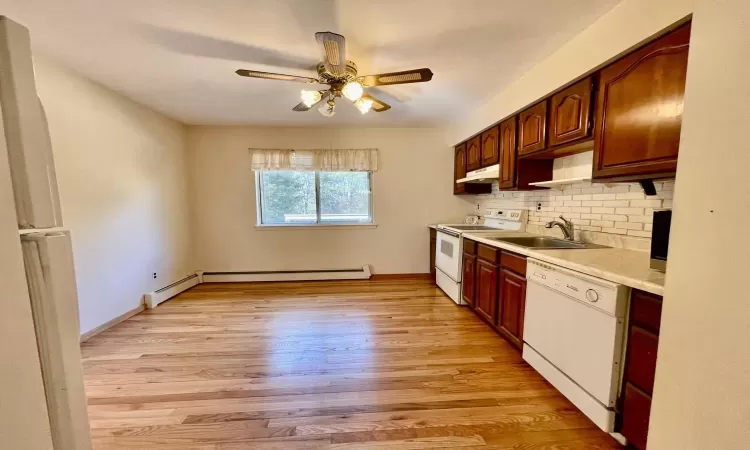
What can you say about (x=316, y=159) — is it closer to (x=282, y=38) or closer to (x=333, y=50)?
(x=282, y=38)

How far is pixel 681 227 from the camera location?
0.74 metres

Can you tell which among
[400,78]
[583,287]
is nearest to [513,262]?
[583,287]

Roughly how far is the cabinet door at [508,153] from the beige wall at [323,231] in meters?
1.48

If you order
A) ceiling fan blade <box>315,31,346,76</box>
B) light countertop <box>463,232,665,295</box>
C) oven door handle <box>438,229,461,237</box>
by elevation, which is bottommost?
oven door handle <box>438,229,461,237</box>

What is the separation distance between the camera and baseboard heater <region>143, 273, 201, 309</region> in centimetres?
327

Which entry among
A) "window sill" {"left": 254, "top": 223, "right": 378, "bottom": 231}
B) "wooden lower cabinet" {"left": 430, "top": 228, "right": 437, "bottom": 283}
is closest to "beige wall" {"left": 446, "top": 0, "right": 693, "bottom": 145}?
"wooden lower cabinet" {"left": 430, "top": 228, "right": 437, "bottom": 283}

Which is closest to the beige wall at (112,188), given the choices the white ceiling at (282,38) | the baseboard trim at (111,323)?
the baseboard trim at (111,323)

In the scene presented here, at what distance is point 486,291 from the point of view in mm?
2758

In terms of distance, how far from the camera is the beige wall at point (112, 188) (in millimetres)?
2328

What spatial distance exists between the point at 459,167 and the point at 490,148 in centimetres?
93

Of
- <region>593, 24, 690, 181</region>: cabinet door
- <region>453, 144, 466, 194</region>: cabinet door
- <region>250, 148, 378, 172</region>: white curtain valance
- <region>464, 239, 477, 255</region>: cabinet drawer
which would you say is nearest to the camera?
<region>593, 24, 690, 181</region>: cabinet door

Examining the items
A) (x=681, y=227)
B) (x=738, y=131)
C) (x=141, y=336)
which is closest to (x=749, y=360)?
(x=681, y=227)

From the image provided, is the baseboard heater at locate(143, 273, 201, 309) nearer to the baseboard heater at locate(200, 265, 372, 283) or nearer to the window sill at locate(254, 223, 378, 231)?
the baseboard heater at locate(200, 265, 372, 283)

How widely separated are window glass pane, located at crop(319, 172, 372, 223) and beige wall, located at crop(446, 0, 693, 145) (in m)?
2.21
